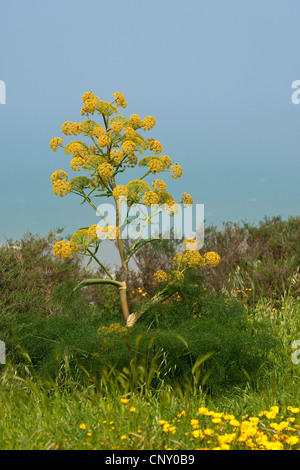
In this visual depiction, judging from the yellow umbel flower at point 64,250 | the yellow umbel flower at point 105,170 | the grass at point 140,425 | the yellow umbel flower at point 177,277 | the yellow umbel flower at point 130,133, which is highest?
the yellow umbel flower at point 130,133

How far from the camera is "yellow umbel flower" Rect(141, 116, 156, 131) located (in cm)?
611

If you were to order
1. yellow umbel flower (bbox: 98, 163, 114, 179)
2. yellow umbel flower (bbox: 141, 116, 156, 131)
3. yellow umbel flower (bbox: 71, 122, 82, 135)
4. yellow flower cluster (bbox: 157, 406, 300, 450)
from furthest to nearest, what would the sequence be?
yellow umbel flower (bbox: 141, 116, 156, 131) → yellow umbel flower (bbox: 71, 122, 82, 135) → yellow umbel flower (bbox: 98, 163, 114, 179) → yellow flower cluster (bbox: 157, 406, 300, 450)

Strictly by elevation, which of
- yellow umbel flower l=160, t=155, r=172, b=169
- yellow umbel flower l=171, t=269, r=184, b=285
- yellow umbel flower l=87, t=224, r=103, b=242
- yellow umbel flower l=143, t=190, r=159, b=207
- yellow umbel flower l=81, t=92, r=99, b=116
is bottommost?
yellow umbel flower l=171, t=269, r=184, b=285

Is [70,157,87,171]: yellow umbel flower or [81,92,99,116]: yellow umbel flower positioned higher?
[81,92,99,116]: yellow umbel flower

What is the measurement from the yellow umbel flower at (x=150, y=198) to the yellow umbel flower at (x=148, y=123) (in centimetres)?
99

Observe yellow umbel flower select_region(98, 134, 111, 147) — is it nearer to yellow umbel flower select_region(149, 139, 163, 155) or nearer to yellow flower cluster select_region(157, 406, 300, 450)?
yellow umbel flower select_region(149, 139, 163, 155)

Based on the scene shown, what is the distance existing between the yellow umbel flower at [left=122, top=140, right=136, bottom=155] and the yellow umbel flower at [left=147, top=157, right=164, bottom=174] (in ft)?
0.82

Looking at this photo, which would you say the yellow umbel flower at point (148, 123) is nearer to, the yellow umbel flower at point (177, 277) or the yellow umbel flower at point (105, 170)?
the yellow umbel flower at point (105, 170)

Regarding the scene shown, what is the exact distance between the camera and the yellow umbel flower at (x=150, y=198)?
5512 mm

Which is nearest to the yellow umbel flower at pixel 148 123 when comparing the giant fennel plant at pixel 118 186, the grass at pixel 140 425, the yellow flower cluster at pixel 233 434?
the giant fennel plant at pixel 118 186

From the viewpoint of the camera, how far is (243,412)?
4.22 metres

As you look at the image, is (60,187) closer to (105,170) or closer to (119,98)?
(105,170)

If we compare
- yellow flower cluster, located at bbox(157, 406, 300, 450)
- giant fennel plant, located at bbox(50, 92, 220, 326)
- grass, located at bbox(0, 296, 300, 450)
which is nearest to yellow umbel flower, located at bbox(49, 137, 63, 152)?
giant fennel plant, located at bbox(50, 92, 220, 326)
